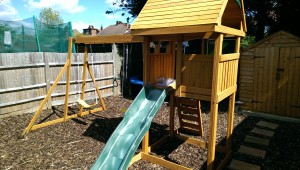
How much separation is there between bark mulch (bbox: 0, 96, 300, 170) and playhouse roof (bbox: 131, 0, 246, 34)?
2.92 m

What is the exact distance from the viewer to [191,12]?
4168 millimetres

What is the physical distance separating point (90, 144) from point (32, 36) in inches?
285

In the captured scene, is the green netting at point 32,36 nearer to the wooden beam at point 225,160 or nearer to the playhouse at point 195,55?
the playhouse at point 195,55

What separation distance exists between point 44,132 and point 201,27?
17.1 feet

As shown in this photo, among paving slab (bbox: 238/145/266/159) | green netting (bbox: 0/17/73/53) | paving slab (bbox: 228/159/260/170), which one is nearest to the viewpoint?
paving slab (bbox: 228/159/260/170)

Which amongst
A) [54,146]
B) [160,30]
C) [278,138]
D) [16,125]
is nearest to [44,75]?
[16,125]

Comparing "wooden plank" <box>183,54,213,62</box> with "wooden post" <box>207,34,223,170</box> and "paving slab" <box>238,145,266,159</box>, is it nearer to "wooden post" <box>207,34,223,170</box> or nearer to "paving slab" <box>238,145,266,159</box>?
"wooden post" <box>207,34,223,170</box>

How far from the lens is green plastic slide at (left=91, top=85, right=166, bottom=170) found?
3.70 metres

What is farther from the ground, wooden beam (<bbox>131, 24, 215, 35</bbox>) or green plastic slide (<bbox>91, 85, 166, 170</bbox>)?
wooden beam (<bbox>131, 24, 215, 35</bbox>)

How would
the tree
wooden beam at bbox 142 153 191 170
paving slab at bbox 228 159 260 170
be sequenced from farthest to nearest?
the tree < paving slab at bbox 228 159 260 170 < wooden beam at bbox 142 153 191 170

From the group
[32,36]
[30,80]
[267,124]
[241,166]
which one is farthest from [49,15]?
[241,166]

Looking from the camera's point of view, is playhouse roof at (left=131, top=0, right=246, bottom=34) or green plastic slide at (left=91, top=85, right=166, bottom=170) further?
playhouse roof at (left=131, top=0, right=246, bottom=34)

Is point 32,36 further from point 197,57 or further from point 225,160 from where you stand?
point 225,160

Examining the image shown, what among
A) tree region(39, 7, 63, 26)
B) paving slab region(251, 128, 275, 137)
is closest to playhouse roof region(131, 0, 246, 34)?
paving slab region(251, 128, 275, 137)
